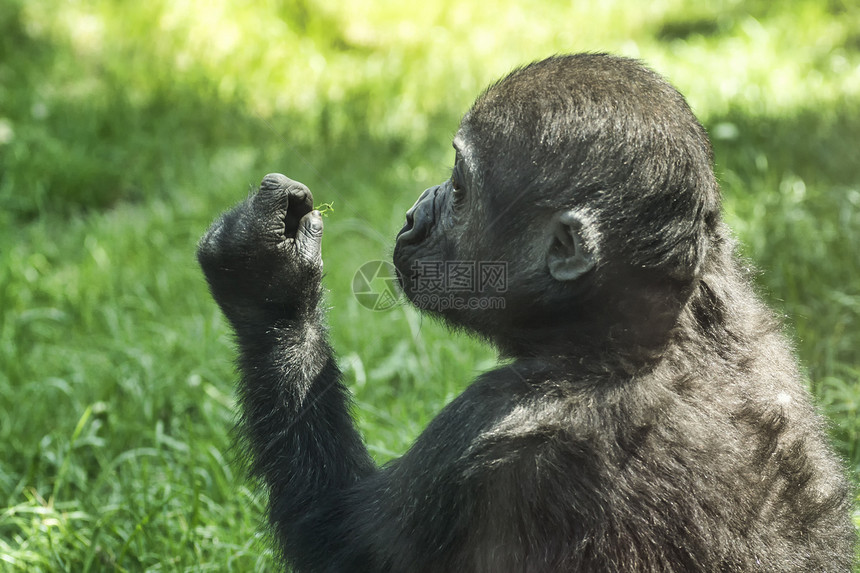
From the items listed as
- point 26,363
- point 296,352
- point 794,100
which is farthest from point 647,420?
point 794,100

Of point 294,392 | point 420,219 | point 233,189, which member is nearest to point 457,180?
point 420,219

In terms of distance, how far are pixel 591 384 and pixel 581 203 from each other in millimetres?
613

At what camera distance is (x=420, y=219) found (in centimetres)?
372

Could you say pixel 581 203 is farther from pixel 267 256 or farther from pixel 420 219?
pixel 267 256

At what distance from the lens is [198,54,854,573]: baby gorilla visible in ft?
9.52

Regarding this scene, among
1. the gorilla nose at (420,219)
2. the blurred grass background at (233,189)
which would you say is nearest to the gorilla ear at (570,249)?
the gorilla nose at (420,219)

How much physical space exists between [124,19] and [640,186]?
338 inches

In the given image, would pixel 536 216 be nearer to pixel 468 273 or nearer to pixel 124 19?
pixel 468 273

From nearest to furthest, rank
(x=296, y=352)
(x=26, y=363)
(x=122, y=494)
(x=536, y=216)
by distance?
(x=536, y=216), (x=296, y=352), (x=122, y=494), (x=26, y=363)

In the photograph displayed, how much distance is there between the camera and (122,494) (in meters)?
4.89

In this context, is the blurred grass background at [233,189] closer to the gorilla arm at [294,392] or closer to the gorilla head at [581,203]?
the gorilla arm at [294,392]

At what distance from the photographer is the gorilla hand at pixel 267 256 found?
145 inches

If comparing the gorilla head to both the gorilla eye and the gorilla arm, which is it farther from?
the gorilla arm

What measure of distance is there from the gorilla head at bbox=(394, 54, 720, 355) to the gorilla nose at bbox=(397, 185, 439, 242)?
0.17 metres
